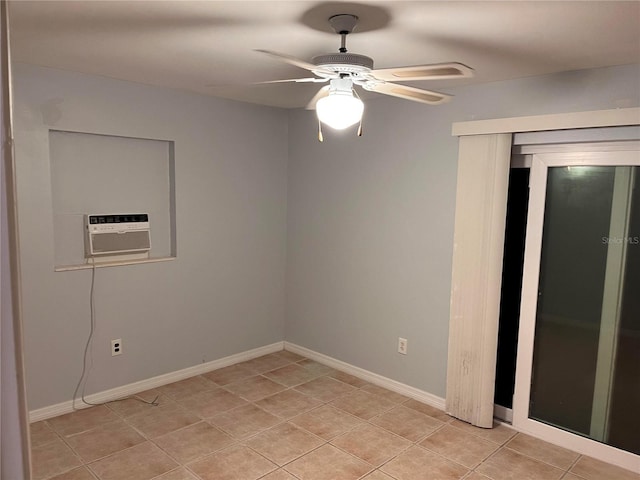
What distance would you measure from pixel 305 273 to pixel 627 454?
277cm

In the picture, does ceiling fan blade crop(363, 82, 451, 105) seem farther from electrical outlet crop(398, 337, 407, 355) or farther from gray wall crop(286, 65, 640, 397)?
electrical outlet crop(398, 337, 407, 355)

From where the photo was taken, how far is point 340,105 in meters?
2.01

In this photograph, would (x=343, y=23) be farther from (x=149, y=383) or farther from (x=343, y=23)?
(x=149, y=383)

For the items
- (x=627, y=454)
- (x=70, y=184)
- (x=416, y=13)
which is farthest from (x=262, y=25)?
(x=627, y=454)

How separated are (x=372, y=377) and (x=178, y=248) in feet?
6.34

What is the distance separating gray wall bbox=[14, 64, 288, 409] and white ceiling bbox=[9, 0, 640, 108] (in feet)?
1.39

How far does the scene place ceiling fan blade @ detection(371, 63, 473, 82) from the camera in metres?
1.73

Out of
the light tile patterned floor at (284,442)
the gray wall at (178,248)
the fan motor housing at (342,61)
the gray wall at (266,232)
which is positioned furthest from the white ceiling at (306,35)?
the light tile patterned floor at (284,442)

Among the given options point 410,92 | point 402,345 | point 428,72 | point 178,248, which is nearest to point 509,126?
point 410,92

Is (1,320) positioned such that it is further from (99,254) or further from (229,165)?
(229,165)

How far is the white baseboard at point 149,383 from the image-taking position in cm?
335

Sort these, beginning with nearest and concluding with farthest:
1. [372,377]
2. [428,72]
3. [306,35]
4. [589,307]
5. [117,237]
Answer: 1. [428,72]
2. [306,35]
3. [589,307]
4. [117,237]
5. [372,377]

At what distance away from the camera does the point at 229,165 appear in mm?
4188

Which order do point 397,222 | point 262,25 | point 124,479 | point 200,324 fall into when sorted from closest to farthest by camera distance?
1. point 262,25
2. point 124,479
3. point 397,222
4. point 200,324
